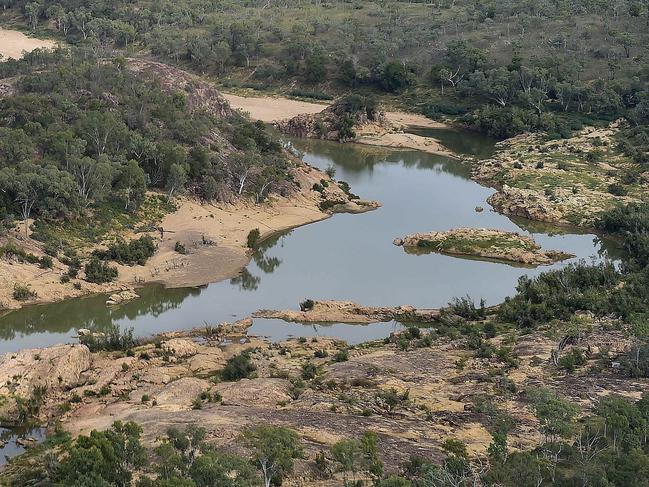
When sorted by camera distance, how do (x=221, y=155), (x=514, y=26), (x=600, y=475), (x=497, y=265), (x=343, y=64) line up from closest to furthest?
(x=600, y=475), (x=497, y=265), (x=221, y=155), (x=343, y=64), (x=514, y=26)

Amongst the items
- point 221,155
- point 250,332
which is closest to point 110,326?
point 250,332

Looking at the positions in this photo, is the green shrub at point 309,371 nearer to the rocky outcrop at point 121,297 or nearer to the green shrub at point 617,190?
→ the rocky outcrop at point 121,297

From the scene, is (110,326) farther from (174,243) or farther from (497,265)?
(497,265)

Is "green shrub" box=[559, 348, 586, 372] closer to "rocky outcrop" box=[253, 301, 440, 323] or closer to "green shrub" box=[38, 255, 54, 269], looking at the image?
"rocky outcrop" box=[253, 301, 440, 323]

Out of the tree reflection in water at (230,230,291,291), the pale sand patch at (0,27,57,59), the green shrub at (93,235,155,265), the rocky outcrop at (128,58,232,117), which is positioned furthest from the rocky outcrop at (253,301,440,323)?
the pale sand patch at (0,27,57,59)

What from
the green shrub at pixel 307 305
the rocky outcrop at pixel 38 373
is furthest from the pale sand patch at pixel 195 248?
the rocky outcrop at pixel 38 373

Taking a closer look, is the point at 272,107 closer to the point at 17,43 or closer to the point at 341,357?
the point at 17,43

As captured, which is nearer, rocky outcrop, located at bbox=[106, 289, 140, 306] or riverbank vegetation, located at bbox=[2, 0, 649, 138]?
rocky outcrop, located at bbox=[106, 289, 140, 306]
